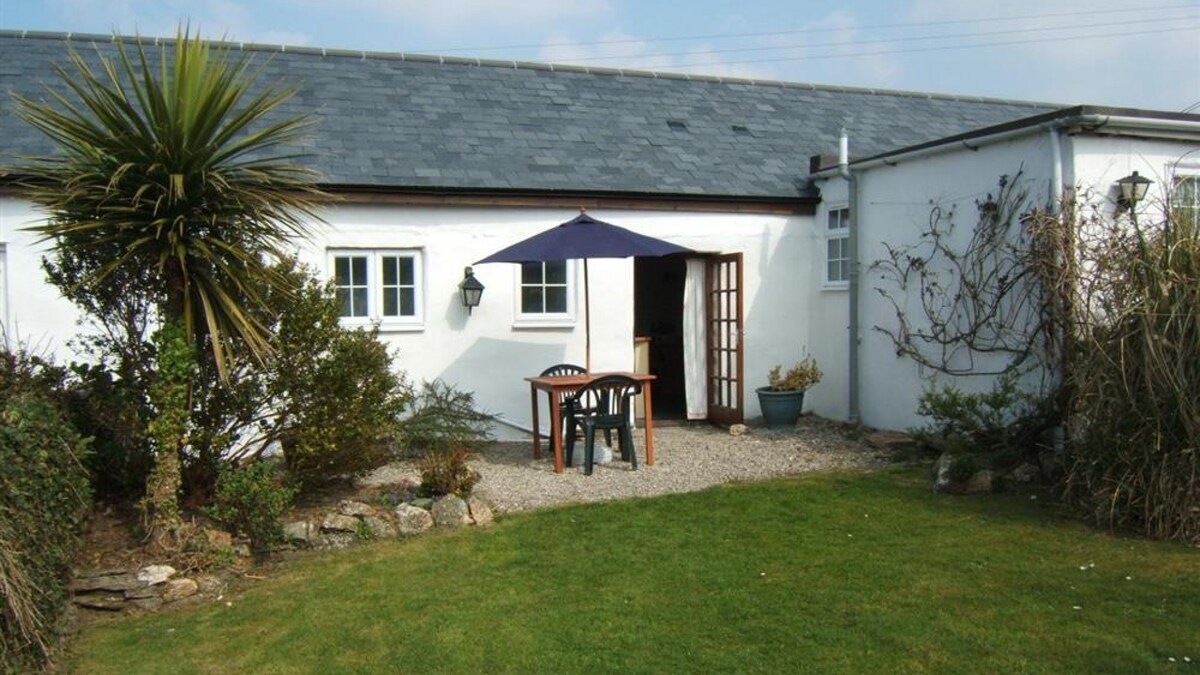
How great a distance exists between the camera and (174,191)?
649 cm

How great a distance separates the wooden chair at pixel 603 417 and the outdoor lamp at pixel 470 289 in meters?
2.09

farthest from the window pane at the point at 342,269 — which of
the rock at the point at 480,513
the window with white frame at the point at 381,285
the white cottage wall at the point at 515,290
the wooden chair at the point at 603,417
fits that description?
the rock at the point at 480,513

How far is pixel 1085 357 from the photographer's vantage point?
7637mm

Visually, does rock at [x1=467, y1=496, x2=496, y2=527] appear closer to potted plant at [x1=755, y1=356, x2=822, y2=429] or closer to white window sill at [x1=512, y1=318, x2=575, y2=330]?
white window sill at [x1=512, y1=318, x2=575, y2=330]

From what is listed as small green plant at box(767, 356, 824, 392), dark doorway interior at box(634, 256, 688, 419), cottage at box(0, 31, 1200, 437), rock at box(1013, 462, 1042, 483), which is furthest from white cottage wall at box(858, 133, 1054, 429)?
dark doorway interior at box(634, 256, 688, 419)

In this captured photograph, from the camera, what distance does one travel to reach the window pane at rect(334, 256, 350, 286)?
36.3ft

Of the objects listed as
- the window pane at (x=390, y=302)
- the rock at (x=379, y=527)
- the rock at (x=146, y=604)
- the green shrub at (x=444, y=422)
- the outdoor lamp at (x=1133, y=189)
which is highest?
the outdoor lamp at (x=1133, y=189)

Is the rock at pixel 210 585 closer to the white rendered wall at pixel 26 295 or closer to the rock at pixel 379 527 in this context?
the rock at pixel 379 527

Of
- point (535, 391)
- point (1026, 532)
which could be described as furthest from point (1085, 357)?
point (535, 391)

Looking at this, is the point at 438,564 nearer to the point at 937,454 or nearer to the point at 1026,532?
the point at 1026,532

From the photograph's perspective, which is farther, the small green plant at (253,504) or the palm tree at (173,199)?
the small green plant at (253,504)

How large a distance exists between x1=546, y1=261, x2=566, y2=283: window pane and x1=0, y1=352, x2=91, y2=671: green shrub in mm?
6368

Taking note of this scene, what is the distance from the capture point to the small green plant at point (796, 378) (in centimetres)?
1175

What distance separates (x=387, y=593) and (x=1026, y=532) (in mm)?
4359
